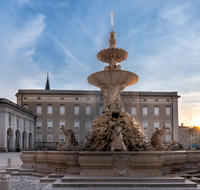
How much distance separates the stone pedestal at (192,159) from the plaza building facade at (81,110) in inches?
1664

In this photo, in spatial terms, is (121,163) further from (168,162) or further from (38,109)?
(38,109)

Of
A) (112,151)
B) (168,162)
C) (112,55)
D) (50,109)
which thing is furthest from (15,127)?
(168,162)

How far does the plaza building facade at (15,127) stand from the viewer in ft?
118

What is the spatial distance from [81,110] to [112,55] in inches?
1634

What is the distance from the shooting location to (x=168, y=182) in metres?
6.92

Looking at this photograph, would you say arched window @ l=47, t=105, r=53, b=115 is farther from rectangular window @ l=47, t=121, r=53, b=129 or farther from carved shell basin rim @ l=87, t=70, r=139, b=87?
carved shell basin rim @ l=87, t=70, r=139, b=87

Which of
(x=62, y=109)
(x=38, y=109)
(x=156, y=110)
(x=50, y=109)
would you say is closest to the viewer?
(x=38, y=109)

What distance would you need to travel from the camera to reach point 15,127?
40375 millimetres

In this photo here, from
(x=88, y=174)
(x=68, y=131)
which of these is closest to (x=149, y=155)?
(x=88, y=174)

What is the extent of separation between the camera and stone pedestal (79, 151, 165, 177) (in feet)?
24.8

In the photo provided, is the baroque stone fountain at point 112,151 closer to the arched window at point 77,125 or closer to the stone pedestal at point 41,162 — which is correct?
the stone pedestal at point 41,162

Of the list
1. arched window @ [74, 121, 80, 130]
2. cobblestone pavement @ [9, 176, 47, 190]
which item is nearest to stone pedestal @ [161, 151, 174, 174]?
cobblestone pavement @ [9, 176, 47, 190]

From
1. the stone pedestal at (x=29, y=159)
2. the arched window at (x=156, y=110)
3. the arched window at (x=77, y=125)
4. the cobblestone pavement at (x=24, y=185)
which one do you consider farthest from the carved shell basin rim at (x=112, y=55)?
the arched window at (x=156, y=110)

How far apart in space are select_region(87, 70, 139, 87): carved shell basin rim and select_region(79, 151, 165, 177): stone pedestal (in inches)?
190
